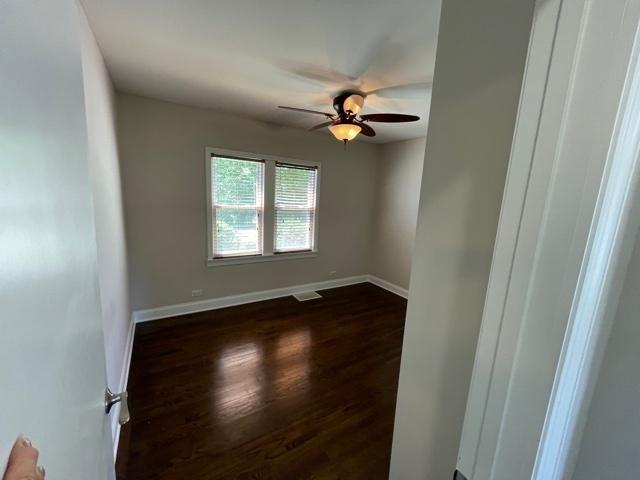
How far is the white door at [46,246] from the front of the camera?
1.08 feet

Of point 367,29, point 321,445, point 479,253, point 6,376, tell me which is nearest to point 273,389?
point 321,445

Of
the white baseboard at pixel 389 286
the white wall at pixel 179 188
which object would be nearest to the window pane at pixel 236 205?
the white wall at pixel 179 188

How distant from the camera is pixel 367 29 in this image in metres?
1.53

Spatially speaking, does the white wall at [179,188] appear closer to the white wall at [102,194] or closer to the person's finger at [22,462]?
the white wall at [102,194]

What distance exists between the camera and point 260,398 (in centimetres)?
204

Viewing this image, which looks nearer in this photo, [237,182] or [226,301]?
[237,182]

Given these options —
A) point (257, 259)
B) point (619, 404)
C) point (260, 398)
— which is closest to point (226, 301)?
point (257, 259)

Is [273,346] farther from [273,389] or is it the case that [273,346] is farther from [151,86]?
[151,86]

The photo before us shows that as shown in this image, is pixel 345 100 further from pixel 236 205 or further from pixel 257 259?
pixel 257 259

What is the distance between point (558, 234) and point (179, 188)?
3406 mm

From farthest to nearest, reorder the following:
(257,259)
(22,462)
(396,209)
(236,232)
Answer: (396,209), (257,259), (236,232), (22,462)

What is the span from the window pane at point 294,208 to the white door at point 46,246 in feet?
10.3

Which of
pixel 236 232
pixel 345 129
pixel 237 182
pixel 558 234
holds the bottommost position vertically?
pixel 236 232

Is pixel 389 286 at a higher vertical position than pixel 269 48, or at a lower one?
lower
